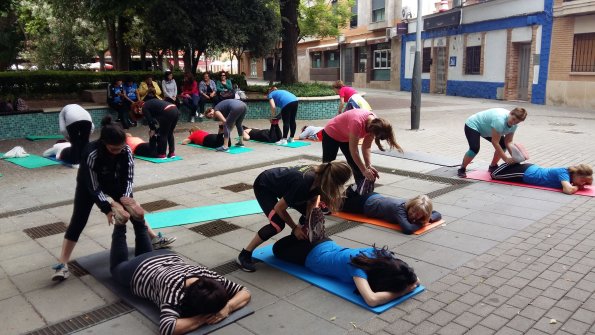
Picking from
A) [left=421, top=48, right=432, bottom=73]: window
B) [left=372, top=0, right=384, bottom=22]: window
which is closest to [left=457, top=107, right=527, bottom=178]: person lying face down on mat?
[left=421, top=48, right=432, bottom=73]: window

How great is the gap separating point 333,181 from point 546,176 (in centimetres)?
449

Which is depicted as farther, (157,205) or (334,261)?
(157,205)

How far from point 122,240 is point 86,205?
48 centimetres

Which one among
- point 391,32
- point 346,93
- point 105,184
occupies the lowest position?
point 105,184

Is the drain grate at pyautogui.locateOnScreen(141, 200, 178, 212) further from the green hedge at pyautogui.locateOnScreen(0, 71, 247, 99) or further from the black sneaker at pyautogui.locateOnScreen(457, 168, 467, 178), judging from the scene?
the green hedge at pyautogui.locateOnScreen(0, 71, 247, 99)

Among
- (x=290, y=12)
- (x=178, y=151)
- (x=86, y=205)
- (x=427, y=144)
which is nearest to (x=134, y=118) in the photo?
(x=178, y=151)

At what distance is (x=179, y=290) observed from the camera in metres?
3.31

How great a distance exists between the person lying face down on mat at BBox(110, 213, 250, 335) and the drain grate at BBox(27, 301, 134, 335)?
16 centimetres

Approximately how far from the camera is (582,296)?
3.81 meters

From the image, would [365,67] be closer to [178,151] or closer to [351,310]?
[178,151]

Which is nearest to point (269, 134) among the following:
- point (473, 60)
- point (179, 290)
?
point (179, 290)

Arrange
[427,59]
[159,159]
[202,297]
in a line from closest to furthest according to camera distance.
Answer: [202,297], [159,159], [427,59]

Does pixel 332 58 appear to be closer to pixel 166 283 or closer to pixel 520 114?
pixel 520 114

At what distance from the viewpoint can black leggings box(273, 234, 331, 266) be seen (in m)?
4.34
